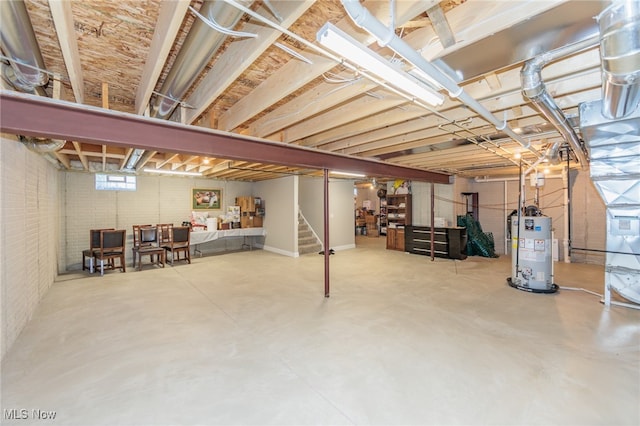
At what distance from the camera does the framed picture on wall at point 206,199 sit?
328 inches

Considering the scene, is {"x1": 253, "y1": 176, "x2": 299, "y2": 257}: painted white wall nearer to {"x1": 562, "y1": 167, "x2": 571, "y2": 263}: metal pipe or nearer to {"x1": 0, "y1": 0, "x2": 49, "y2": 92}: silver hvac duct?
{"x1": 0, "y1": 0, "x2": 49, "y2": 92}: silver hvac duct

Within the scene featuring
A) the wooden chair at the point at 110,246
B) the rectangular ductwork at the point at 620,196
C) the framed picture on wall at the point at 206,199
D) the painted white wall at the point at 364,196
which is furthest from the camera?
the painted white wall at the point at 364,196

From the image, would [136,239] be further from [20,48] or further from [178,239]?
[20,48]

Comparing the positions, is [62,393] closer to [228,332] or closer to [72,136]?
[228,332]

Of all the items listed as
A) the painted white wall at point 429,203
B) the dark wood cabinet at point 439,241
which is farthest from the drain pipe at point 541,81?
the painted white wall at point 429,203

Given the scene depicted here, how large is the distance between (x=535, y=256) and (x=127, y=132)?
605cm

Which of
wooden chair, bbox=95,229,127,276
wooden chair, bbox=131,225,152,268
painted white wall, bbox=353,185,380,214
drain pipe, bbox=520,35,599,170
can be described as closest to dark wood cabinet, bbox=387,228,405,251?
painted white wall, bbox=353,185,380,214

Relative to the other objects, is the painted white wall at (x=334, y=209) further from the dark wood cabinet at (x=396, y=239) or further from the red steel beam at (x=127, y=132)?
the red steel beam at (x=127, y=132)

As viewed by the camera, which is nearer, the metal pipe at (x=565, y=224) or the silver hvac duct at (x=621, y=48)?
the silver hvac duct at (x=621, y=48)

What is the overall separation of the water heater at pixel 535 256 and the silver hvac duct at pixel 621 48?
3.18 m

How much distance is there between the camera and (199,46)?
1.53m

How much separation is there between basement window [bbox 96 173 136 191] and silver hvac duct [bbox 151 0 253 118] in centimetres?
618

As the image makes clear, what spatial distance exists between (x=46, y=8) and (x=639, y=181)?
618 cm

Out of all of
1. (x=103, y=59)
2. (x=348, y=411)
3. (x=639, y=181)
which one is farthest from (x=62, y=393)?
(x=639, y=181)
